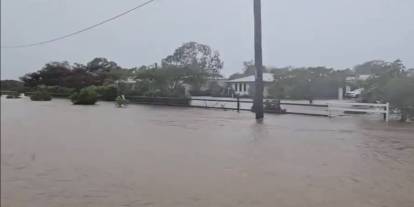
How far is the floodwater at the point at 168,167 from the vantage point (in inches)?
109

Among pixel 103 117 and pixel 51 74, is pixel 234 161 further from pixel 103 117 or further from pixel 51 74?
pixel 51 74

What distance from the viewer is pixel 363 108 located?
22156mm

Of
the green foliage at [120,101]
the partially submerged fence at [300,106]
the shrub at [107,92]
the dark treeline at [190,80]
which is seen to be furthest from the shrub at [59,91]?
the partially submerged fence at [300,106]

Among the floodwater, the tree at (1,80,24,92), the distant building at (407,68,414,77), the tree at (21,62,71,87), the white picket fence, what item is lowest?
the floodwater

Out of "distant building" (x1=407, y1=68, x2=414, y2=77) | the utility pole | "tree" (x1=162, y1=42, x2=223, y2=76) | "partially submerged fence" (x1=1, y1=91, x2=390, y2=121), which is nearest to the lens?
"distant building" (x1=407, y1=68, x2=414, y2=77)

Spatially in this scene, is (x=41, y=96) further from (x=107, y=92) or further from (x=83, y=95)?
(x=107, y=92)

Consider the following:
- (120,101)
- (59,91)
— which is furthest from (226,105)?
(59,91)

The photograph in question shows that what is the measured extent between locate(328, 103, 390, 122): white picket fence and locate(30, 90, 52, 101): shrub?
19153mm

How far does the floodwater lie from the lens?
277 cm

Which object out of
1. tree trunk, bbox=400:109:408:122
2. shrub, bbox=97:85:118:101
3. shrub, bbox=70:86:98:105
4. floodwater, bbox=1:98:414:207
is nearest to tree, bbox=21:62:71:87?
floodwater, bbox=1:98:414:207

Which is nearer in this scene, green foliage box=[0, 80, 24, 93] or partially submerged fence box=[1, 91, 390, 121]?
green foliage box=[0, 80, 24, 93]

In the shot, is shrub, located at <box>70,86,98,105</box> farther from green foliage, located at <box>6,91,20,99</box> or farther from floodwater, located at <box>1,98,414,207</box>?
green foliage, located at <box>6,91,20,99</box>

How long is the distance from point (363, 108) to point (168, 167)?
54.2 ft

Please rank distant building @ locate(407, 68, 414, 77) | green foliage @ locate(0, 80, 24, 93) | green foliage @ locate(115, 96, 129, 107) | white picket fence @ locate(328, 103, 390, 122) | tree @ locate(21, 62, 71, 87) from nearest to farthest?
green foliage @ locate(0, 80, 24, 93)
tree @ locate(21, 62, 71, 87)
green foliage @ locate(115, 96, 129, 107)
white picket fence @ locate(328, 103, 390, 122)
distant building @ locate(407, 68, 414, 77)
